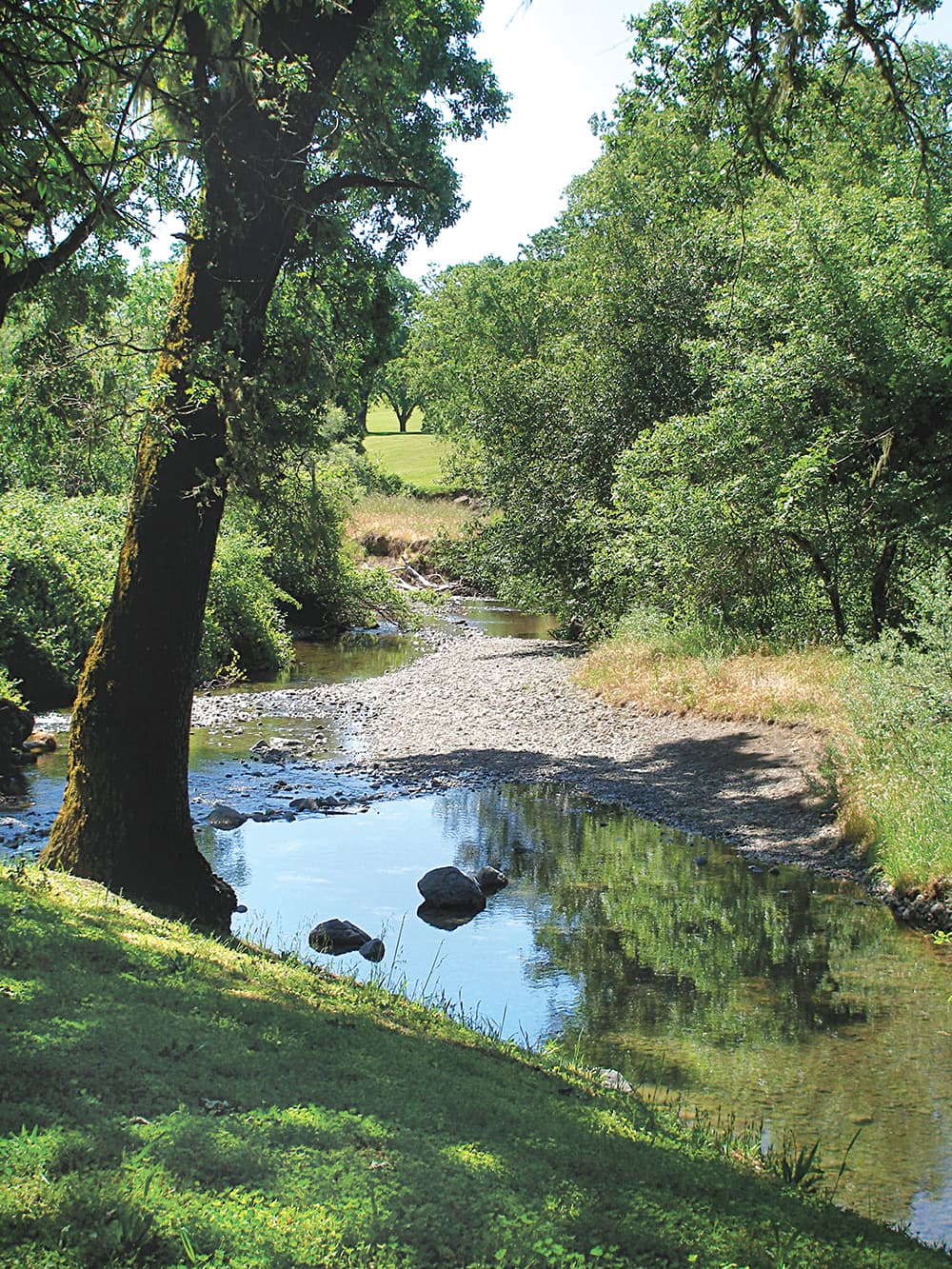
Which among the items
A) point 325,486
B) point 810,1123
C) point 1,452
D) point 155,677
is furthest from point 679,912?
point 325,486

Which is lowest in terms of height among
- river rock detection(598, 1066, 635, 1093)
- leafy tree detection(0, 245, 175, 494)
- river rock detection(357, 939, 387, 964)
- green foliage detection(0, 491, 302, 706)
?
river rock detection(357, 939, 387, 964)

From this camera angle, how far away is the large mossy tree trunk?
27.5 ft

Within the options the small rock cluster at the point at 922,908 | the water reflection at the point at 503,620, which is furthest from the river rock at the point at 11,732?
the water reflection at the point at 503,620

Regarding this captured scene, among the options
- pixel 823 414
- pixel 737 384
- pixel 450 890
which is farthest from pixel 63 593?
pixel 823 414

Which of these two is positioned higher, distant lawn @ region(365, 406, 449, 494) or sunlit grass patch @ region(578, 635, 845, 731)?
distant lawn @ region(365, 406, 449, 494)

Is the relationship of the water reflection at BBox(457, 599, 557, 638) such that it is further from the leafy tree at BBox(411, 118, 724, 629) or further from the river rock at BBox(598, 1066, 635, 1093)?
the river rock at BBox(598, 1066, 635, 1093)

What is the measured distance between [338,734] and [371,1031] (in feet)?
44.6

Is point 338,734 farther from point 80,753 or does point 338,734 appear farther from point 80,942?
point 80,942

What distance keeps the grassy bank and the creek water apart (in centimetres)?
80

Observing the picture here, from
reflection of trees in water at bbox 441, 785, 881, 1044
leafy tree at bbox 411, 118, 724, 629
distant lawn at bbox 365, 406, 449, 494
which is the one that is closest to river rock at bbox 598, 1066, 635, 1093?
A: reflection of trees in water at bbox 441, 785, 881, 1044

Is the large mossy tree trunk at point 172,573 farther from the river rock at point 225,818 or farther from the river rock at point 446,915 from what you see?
the river rock at point 225,818

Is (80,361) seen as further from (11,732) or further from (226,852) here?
(11,732)

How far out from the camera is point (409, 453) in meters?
73.8

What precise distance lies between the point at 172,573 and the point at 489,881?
195 inches
